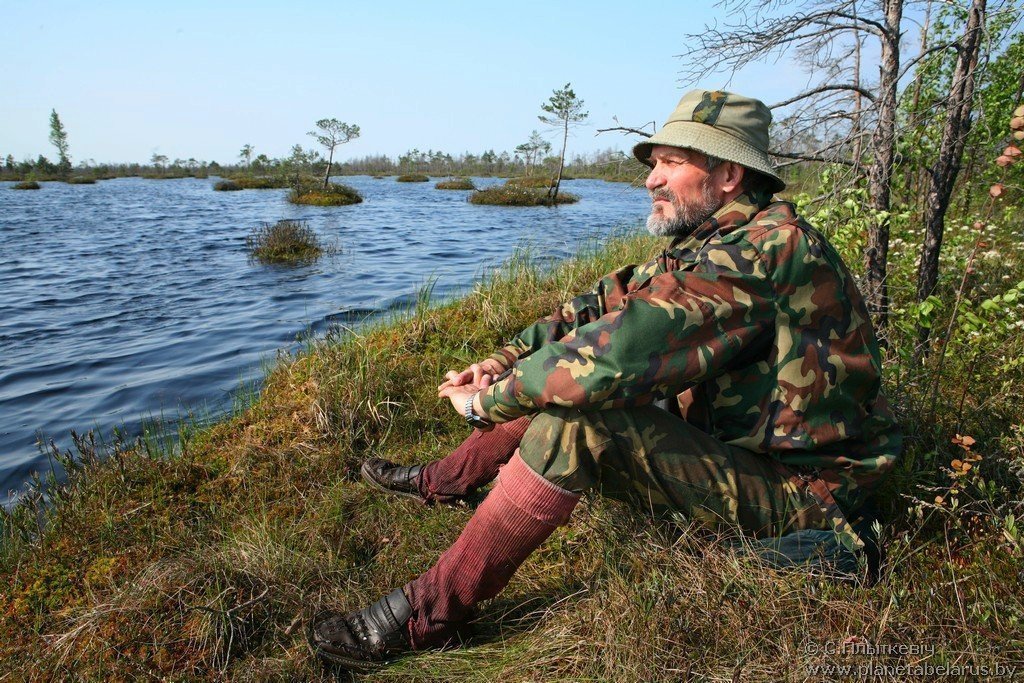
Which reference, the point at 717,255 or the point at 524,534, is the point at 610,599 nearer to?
the point at 524,534

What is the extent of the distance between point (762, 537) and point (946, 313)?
11.0 feet

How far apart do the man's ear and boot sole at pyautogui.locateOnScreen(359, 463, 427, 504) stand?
183 cm

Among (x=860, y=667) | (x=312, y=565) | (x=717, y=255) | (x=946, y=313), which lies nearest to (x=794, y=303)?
(x=717, y=255)

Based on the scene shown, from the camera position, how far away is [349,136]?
3734cm

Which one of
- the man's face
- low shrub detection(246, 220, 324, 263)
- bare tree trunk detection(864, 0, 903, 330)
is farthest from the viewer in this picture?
low shrub detection(246, 220, 324, 263)

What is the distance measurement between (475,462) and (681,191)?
4.60 feet

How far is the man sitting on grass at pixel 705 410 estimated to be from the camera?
181 cm

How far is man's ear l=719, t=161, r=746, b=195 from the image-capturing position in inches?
86.4

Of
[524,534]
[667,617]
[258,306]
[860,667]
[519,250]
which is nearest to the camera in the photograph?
[860,667]

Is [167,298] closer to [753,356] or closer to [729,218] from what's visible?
[729,218]

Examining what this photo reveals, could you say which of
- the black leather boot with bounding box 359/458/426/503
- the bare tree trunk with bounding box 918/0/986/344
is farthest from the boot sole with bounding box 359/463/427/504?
the bare tree trunk with bounding box 918/0/986/344

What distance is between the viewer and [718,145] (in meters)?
2.12

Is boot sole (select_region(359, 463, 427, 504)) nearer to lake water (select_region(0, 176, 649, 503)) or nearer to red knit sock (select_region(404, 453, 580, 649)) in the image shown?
red knit sock (select_region(404, 453, 580, 649))

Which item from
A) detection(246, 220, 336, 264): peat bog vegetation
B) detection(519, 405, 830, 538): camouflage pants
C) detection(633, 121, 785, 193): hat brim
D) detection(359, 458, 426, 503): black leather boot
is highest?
detection(633, 121, 785, 193): hat brim
